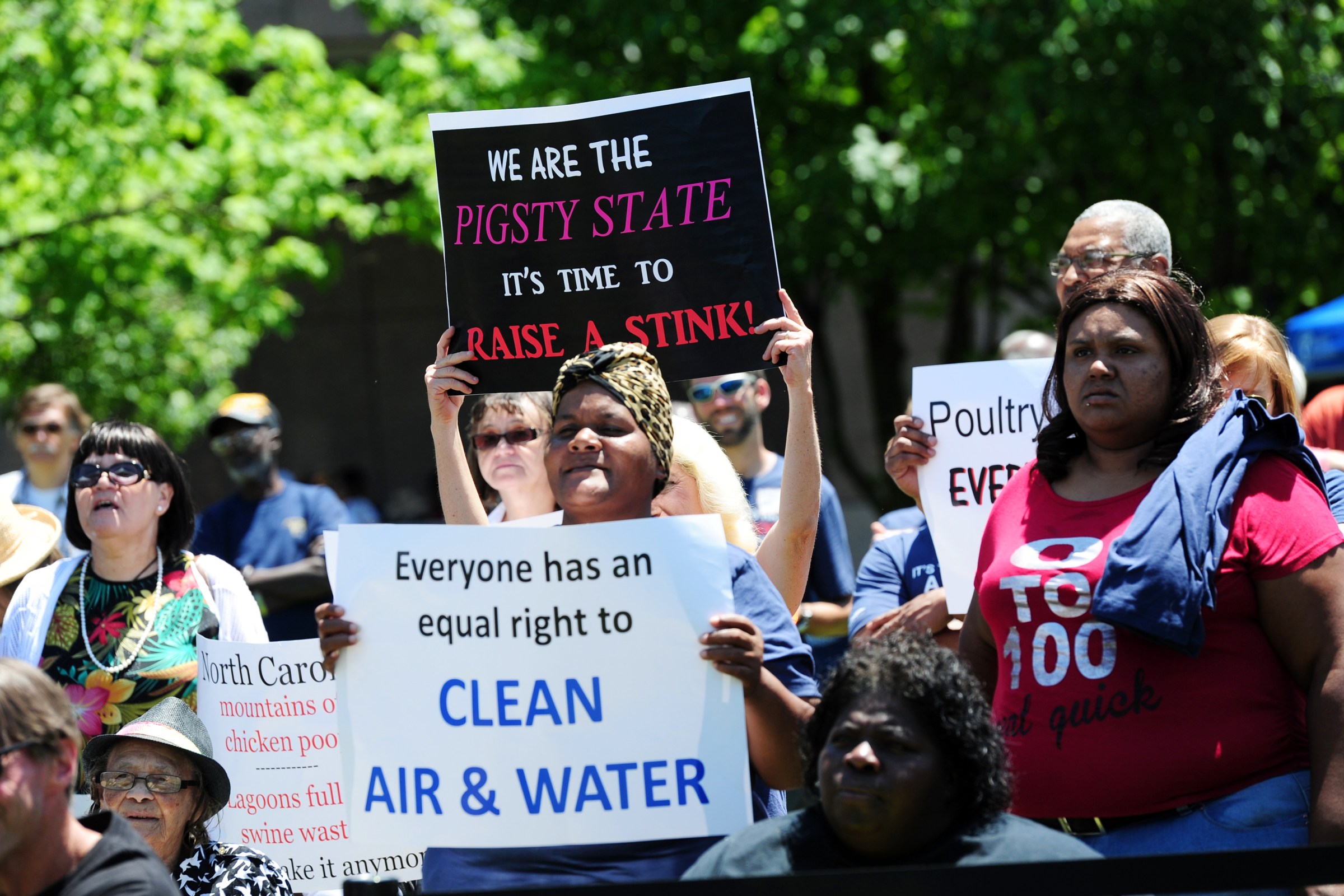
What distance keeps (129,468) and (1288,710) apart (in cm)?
329

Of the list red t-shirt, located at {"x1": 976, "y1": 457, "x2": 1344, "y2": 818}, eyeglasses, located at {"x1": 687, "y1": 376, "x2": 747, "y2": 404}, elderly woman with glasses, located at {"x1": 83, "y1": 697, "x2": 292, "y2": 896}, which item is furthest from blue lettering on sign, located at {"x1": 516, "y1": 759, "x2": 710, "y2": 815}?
eyeglasses, located at {"x1": 687, "y1": 376, "x2": 747, "y2": 404}

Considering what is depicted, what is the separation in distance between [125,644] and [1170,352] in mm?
3002

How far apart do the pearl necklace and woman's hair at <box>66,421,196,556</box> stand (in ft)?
0.25

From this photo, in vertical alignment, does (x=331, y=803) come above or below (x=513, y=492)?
below

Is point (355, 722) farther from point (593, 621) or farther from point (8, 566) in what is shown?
point (8, 566)

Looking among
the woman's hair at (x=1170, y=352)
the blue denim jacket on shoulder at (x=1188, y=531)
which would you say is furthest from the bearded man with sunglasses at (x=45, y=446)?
the blue denim jacket on shoulder at (x=1188, y=531)

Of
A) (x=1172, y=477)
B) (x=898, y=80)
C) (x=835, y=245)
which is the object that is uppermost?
(x=898, y=80)

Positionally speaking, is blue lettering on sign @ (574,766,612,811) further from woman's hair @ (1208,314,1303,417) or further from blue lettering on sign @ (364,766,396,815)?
woman's hair @ (1208,314,1303,417)

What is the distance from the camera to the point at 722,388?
5.73 m

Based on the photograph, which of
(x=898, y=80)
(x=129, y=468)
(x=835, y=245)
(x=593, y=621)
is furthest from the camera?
(x=898, y=80)

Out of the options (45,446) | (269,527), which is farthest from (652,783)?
(45,446)

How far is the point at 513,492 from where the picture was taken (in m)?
4.66

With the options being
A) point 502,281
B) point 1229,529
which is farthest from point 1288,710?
point 502,281

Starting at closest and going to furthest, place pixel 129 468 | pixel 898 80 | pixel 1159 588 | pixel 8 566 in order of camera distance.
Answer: pixel 1159 588 < pixel 129 468 < pixel 8 566 < pixel 898 80
